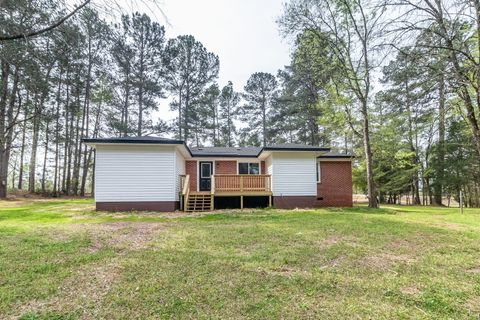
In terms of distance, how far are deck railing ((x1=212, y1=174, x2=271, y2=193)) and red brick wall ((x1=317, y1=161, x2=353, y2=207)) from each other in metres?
3.83

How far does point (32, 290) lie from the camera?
3.12m

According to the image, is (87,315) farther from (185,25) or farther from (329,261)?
(185,25)

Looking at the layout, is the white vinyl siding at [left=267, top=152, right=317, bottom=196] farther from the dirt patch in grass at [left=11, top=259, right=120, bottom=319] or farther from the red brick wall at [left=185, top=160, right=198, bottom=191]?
the dirt patch in grass at [left=11, top=259, right=120, bottom=319]

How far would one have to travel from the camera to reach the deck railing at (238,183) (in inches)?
507

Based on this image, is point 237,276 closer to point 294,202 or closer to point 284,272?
point 284,272

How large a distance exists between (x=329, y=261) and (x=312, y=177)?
31.5 ft

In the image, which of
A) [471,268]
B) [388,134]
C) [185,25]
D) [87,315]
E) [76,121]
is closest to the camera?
[87,315]

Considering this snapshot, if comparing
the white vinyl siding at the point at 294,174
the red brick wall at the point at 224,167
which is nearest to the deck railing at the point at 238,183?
the white vinyl siding at the point at 294,174

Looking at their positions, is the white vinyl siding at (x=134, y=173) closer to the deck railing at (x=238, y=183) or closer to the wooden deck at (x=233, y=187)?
the wooden deck at (x=233, y=187)

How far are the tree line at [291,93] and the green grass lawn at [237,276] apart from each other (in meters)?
3.85

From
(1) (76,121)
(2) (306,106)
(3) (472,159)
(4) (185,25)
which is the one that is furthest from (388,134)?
(1) (76,121)

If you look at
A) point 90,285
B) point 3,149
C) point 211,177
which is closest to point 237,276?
point 90,285

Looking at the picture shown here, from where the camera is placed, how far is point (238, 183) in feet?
42.8

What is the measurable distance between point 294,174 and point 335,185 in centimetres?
334
